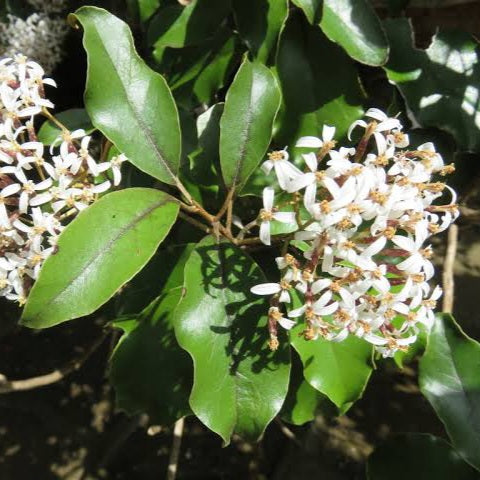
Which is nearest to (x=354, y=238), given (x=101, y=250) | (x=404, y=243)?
(x=404, y=243)

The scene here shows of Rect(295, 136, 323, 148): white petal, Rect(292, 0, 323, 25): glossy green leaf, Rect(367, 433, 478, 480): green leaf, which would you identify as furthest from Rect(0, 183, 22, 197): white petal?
Rect(367, 433, 478, 480): green leaf

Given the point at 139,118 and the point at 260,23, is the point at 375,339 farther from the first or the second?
the point at 260,23

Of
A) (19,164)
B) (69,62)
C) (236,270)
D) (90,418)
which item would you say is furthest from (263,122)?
(90,418)

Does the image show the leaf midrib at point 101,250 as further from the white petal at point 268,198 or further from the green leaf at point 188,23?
the green leaf at point 188,23

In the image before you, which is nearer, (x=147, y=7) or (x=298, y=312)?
(x=298, y=312)

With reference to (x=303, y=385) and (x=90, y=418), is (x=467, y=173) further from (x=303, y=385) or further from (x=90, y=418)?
(x=90, y=418)

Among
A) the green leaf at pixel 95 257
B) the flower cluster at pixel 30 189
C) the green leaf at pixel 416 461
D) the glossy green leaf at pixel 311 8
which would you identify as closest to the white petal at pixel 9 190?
the flower cluster at pixel 30 189
